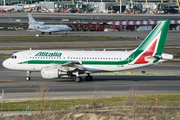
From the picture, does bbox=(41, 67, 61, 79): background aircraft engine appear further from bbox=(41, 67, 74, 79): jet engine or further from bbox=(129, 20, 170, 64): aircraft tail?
bbox=(129, 20, 170, 64): aircraft tail

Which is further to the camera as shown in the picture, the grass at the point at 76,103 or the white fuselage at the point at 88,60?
the white fuselage at the point at 88,60

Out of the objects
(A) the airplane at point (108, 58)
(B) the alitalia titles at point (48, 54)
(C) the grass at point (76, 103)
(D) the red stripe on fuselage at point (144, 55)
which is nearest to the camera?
(C) the grass at point (76, 103)

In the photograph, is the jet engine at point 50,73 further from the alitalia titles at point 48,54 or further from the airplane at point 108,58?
the alitalia titles at point 48,54

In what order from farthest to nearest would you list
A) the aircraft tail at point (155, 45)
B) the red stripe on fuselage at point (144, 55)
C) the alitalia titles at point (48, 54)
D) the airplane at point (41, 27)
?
the airplane at point (41, 27) < the alitalia titles at point (48, 54) < the red stripe on fuselage at point (144, 55) < the aircraft tail at point (155, 45)

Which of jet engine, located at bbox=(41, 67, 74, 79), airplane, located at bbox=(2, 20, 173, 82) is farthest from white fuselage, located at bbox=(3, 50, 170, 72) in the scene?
jet engine, located at bbox=(41, 67, 74, 79)

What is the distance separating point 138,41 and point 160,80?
150ft

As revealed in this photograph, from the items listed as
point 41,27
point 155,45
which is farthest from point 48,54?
point 41,27

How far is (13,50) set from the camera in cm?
7056

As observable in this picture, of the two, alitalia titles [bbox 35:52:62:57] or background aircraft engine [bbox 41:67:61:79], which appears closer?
background aircraft engine [bbox 41:67:61:79]

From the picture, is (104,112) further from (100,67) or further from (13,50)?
(13,50)

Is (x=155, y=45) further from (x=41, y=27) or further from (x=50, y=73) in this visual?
(x=41, y=27)

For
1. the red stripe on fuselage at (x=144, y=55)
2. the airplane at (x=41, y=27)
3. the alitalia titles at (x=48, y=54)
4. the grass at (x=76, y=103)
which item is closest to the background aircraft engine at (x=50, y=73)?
the alitalia titles at (x=48, y=54)

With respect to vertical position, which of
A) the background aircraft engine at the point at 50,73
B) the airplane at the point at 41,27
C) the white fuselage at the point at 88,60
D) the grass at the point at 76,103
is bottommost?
the grass at the point at 76,103

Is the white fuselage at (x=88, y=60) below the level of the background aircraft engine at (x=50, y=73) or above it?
above
